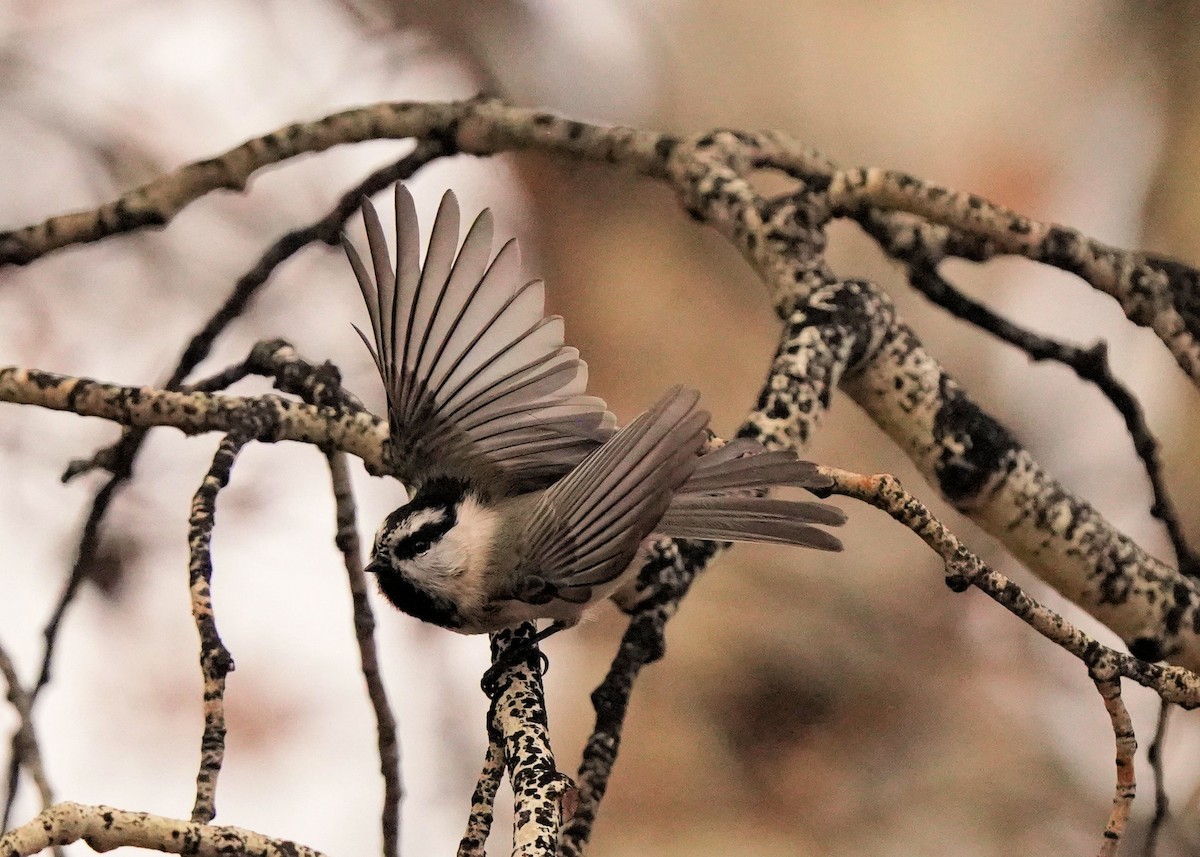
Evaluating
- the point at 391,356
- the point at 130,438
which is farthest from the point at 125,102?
the point at 391,356

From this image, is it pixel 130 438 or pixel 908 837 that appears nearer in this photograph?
pixel 130 438

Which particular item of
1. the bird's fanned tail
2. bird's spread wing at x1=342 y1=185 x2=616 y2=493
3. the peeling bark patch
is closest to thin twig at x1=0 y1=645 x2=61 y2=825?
bird's spread wing at x1=342 y1=185 x2=616 y2=493

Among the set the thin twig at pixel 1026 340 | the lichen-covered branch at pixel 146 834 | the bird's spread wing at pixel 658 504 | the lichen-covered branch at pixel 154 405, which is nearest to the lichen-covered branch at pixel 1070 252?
the thin twig at pixel 1026 340

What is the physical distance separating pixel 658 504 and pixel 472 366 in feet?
0.82

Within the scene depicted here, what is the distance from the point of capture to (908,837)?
5.55 ft

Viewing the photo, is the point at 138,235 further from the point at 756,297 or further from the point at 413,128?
the point at 756,297

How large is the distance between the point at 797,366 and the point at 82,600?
37.7 inches

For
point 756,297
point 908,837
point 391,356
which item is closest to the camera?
point 391,356

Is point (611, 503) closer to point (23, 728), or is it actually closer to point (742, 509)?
point (742, 509)

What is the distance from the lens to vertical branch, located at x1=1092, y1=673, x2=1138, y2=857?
1.92ft

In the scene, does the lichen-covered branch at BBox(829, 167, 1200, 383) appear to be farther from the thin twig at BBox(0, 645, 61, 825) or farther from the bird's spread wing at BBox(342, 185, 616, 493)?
the thin twig at BBox(0, 645, 61, 825)

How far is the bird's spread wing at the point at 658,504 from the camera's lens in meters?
0.63

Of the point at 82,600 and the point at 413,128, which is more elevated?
the point at 413,128

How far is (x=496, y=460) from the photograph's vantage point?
0.85 metres
